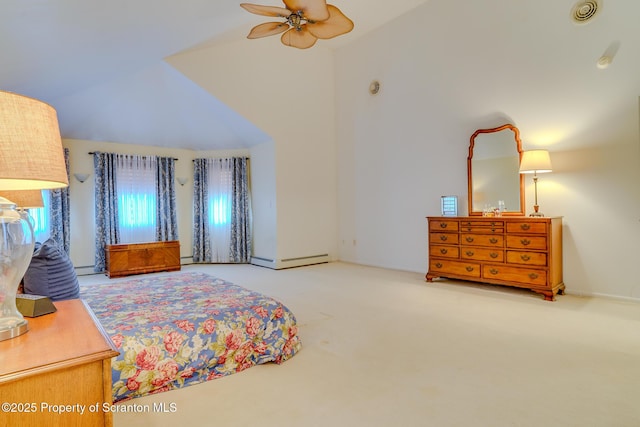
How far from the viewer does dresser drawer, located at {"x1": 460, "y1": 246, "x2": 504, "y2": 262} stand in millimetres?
4273

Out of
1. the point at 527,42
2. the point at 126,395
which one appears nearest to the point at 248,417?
the point at 126,395

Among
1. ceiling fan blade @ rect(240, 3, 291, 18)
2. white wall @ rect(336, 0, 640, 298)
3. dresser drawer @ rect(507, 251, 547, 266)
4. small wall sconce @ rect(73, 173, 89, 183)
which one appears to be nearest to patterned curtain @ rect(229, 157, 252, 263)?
white wall @ rect(336, 0, 640, 298)

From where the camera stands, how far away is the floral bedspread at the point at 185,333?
1994 millimetres

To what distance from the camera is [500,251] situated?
425cm

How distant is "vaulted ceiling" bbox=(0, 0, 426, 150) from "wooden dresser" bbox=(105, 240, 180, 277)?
196 centimetres

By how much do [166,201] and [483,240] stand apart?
219 inches

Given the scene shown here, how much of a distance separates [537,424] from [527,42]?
4.42 m

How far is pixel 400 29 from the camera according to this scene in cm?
578

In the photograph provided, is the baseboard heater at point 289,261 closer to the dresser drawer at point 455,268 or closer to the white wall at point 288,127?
the white wall at point 288,127

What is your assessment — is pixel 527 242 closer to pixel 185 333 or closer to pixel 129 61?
pixel 185 333

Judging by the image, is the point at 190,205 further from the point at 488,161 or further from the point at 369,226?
the point at 488,161

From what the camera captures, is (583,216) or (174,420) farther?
(583,216)

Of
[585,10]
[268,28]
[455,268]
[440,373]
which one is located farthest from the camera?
[455,268]

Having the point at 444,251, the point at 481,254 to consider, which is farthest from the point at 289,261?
the point at 481,254
